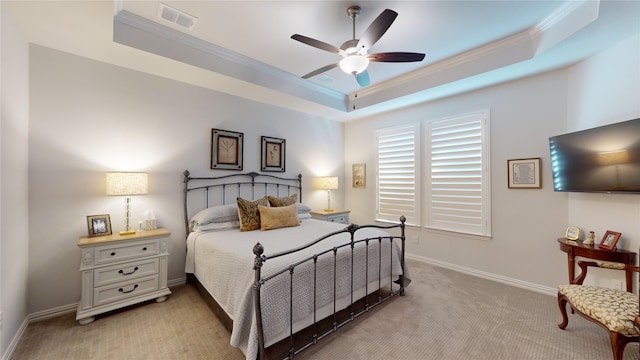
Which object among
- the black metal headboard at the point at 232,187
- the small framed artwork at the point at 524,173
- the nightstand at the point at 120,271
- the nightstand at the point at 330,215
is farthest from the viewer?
the nightstand at the point at 330,215

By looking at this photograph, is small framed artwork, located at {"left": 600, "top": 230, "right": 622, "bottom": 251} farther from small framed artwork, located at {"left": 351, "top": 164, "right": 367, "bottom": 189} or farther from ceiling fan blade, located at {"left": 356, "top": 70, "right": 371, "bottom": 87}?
small framed artwork, located at {"left": 351, "top": 164, "right": 367, "bottom": 189}

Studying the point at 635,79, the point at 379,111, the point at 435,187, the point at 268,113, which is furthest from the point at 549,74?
the point at 268,113

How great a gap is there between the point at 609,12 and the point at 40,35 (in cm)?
496

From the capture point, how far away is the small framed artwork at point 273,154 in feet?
13.6

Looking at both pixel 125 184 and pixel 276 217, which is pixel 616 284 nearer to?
pixel 276 217

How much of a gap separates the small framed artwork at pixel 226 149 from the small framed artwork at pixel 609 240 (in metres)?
4.33

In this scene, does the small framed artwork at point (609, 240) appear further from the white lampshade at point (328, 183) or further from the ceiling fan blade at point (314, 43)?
the white lampshade at point (328, 183)

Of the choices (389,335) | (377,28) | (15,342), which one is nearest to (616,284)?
(389,335)

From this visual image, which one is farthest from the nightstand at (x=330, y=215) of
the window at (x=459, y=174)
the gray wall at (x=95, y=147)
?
the gray wall at (x=95, y=147)

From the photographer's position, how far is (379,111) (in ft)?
15.4

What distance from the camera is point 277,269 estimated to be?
183 cm

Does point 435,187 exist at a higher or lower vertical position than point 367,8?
lower

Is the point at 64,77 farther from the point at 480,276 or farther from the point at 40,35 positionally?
the point at 480,276

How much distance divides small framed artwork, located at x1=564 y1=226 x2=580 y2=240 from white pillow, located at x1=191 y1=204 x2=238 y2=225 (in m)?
3.91
